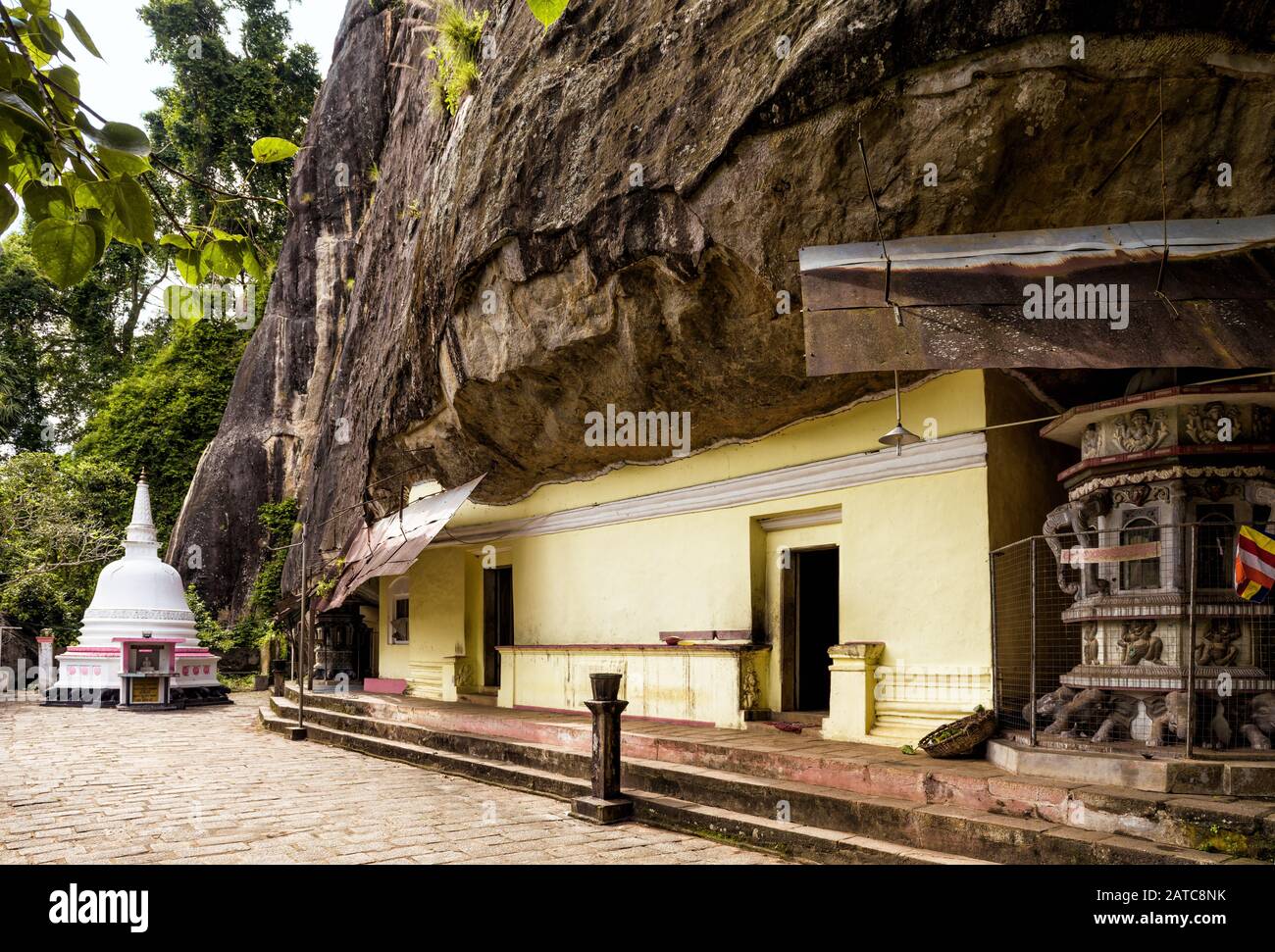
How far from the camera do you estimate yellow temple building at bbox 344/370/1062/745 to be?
8.15 metres

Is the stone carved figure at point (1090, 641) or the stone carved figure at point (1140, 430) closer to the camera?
the stone carved figure at point (1140, 430)

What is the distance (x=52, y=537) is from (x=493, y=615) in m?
17.1

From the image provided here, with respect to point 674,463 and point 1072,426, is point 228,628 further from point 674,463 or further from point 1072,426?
point 1072,426

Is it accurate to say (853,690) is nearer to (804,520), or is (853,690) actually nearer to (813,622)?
(804,520)

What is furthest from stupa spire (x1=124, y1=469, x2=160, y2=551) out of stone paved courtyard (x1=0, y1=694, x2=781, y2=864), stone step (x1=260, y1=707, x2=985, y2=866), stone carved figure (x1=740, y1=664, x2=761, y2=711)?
stone carved figure (x1=740, y1=664, x2=761, y2=711)

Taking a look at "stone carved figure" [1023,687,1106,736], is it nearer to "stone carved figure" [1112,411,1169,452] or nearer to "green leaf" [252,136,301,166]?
"stone carved figure" [1112,411,1169,452]

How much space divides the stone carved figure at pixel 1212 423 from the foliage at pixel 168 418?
2991 cm

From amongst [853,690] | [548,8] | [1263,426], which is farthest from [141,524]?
[548,8]

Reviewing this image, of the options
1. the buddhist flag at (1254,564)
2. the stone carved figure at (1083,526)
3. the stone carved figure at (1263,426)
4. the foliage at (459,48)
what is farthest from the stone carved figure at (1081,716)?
the foliage at (459,48)

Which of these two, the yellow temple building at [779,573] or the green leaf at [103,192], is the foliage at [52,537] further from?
the green leaf at [103,192]

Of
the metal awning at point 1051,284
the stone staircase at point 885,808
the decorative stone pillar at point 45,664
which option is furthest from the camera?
the decorative stone pillar at point 45,664

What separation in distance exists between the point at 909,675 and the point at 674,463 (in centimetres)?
397

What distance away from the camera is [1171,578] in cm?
669

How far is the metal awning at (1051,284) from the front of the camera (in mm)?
5594
